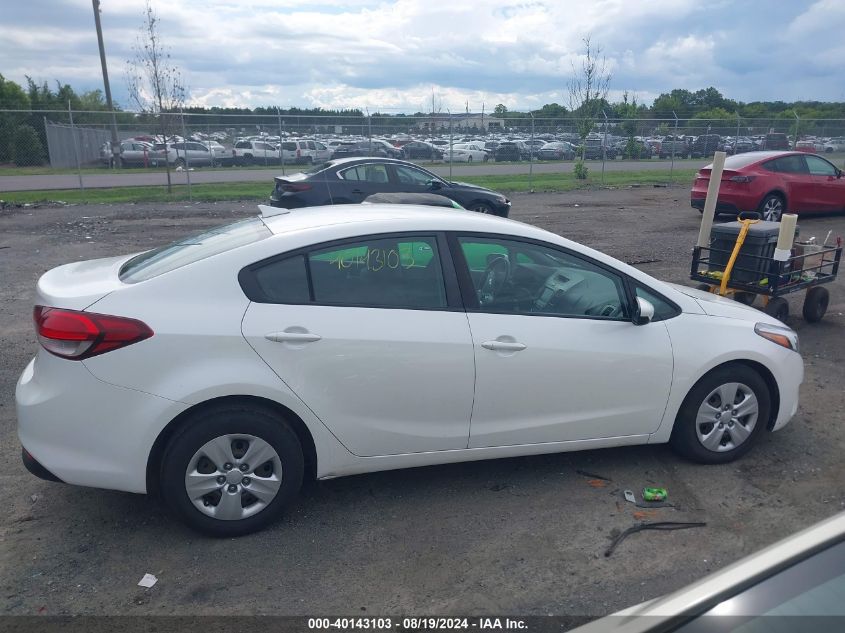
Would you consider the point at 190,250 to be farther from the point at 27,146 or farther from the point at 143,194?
the point at 27,146

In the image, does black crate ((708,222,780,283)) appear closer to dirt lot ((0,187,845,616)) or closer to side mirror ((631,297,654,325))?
dirt lot ((0,187,845,616))

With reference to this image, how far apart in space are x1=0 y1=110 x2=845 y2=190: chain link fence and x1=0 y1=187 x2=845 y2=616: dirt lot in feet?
62.7

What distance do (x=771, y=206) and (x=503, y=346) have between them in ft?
42.9

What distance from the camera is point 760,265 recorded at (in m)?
7.13

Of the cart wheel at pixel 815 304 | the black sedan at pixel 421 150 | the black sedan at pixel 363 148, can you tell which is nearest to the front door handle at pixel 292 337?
the cart wheel at pixel 815 304

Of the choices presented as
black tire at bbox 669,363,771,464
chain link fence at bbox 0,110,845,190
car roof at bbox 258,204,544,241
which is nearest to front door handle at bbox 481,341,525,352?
car roof at bbox 258,204,544,241

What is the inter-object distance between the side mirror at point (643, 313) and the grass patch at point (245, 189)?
17.4 m

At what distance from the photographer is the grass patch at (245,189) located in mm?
20438

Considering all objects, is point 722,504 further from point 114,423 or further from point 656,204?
point 656,204

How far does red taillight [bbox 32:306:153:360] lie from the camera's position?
3.53m

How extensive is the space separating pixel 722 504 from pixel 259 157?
24.8 metres

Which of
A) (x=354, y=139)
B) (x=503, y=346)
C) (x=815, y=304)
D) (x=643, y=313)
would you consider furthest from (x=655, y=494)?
(x=354, y=139)

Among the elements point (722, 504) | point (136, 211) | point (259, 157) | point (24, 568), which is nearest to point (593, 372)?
point (722, 504)

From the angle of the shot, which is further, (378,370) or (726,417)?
(726,417)
